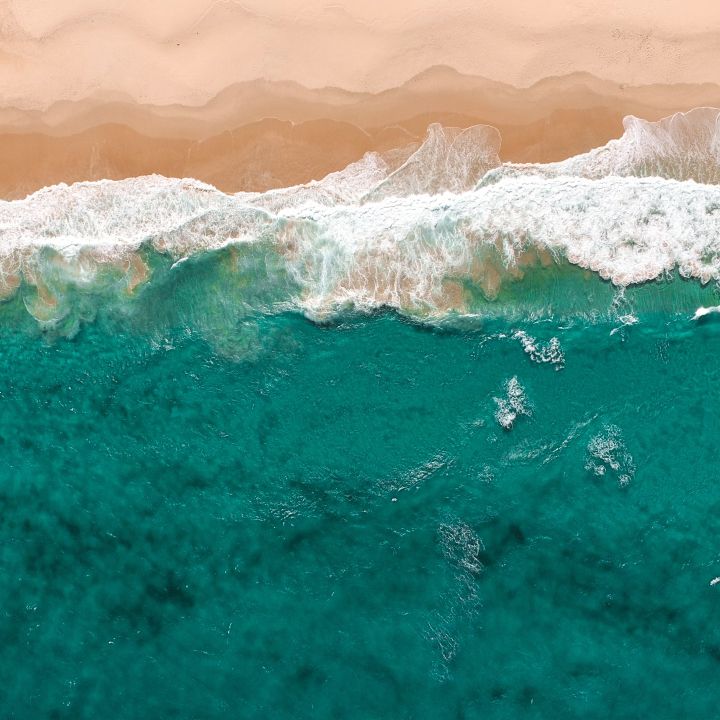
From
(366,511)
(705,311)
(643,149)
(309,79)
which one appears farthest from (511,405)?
(309,79)

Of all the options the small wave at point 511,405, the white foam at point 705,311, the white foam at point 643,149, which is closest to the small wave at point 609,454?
the small wave at point 511,405

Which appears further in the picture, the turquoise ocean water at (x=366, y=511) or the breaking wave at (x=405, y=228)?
the breaking wave at (x=405, y=228)

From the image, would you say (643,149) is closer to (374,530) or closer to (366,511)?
(366,511)

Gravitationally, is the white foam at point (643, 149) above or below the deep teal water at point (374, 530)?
above

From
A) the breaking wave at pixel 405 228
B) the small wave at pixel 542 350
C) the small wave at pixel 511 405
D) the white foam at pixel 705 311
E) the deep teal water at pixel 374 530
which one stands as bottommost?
the deep teal water at pixel 374 530

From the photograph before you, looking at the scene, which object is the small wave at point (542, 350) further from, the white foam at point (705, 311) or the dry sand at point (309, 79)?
the dry sand at point (309, 79)

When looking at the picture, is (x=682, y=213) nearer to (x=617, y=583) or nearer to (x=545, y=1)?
(x=545, y=1)

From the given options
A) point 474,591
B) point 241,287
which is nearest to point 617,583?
point 474,591

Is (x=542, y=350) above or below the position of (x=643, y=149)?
below
